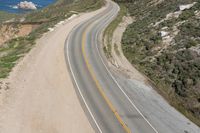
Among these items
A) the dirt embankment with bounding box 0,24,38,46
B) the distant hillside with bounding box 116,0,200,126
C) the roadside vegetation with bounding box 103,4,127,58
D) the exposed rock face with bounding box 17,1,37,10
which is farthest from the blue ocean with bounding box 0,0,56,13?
the distant hillside with bounding box 116,0,200,126

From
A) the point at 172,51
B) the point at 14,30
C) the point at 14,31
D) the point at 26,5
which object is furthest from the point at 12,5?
the point at 172,51

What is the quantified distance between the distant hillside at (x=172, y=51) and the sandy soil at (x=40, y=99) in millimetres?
11397

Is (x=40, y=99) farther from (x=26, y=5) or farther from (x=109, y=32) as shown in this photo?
(x=26, y=5)

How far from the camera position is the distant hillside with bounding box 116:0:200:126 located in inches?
1454

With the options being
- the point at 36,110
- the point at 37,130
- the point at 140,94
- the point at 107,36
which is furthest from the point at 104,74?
the point at 107,36

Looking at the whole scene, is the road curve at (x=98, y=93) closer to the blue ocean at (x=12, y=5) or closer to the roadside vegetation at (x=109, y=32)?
the roadside vegetation at (x=109, y=32)

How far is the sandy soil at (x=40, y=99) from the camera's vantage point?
28.1 metres

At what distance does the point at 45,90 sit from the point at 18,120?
643cm

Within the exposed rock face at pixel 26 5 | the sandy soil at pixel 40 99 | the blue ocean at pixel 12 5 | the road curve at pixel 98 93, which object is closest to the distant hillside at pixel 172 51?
the road curve at pixel 98 93

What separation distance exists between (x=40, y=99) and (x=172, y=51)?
70.0 ft

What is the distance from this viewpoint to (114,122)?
98.0 feet

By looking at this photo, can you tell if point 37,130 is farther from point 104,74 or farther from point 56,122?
point 104,74

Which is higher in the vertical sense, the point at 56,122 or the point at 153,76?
the point at 56,122

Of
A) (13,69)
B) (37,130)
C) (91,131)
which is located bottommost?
(91,131)
